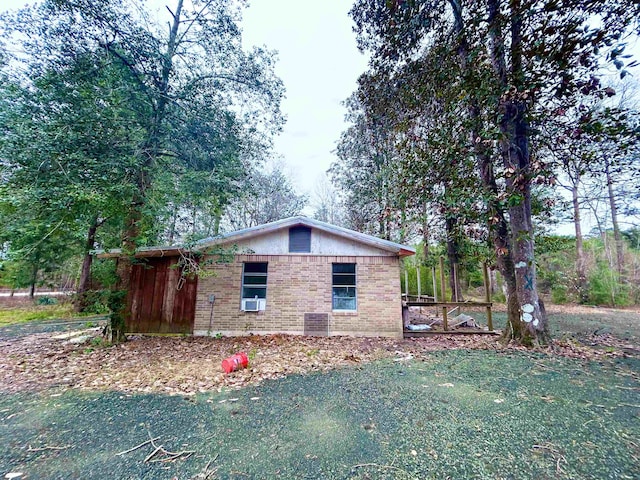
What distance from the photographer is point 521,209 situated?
22.5 feet

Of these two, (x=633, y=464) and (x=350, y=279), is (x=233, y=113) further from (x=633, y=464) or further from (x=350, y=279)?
(x=633, y=464)

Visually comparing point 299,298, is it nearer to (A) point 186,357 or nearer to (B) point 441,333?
(A) point 186,357

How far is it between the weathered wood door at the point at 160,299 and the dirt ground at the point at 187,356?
0.53 meters

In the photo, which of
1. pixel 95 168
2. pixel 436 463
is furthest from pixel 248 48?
pixel 436 463

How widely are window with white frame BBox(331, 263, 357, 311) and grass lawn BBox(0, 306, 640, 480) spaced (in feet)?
10.1

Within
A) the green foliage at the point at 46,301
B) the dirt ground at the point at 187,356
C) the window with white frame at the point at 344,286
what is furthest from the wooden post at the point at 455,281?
the green foliage at the point at 46,301

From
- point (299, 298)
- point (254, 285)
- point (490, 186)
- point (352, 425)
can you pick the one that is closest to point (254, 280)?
point (254, 285)

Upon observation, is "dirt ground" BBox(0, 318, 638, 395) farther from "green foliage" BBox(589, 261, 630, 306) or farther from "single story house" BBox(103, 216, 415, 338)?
"green foliage" BBox(589, 261, 630, 306)

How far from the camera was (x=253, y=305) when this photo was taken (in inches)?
336

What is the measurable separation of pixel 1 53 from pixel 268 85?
595cm

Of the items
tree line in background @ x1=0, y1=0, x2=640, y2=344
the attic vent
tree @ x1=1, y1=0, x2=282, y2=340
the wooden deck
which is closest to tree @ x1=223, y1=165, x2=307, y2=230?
tree line in background @ x1=0, y1=0, x2=640, y2=344

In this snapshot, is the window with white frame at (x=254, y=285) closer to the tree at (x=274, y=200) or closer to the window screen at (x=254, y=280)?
the window screen at (x=254, y=280)

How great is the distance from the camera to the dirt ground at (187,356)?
15.9 ft

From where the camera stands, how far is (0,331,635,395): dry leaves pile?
4.84 m
